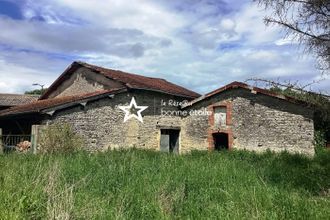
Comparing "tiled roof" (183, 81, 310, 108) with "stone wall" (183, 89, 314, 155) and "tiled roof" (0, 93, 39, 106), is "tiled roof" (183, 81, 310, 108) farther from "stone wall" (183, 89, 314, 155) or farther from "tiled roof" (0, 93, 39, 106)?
"tiled roof" (0, 93, 39, 106)

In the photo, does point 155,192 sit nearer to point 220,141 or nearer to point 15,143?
point 15,143

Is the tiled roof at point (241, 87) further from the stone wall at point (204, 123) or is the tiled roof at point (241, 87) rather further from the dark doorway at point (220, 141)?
the dark doorway at point (220, 141)

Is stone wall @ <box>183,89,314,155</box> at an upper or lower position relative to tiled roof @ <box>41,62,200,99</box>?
lower

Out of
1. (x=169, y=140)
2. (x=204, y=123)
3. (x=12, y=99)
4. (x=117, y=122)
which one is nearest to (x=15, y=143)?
(x=117, y=122)

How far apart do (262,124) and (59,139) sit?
31.1 ft

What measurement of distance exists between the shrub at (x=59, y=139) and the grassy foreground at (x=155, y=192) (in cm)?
589

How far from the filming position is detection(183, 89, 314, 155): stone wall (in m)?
18.3

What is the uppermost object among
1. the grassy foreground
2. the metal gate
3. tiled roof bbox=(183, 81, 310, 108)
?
tiled roof bbox=(183, 81, 310, 108)

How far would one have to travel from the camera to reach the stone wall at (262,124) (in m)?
18.3

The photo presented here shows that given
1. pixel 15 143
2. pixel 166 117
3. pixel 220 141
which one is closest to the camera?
pixel 15 143

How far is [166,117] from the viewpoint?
21.8m

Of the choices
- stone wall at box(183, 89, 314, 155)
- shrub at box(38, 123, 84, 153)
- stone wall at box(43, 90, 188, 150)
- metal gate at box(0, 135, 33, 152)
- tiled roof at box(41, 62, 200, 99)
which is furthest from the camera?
tiled roof at box(41, 62, 200, 99)

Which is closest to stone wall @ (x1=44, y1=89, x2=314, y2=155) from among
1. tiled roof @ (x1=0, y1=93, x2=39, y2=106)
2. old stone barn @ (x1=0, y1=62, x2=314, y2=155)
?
old stone barn @ (x1=0, y1=62, x2=314, y2=155)

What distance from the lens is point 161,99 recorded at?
71.1 ft
